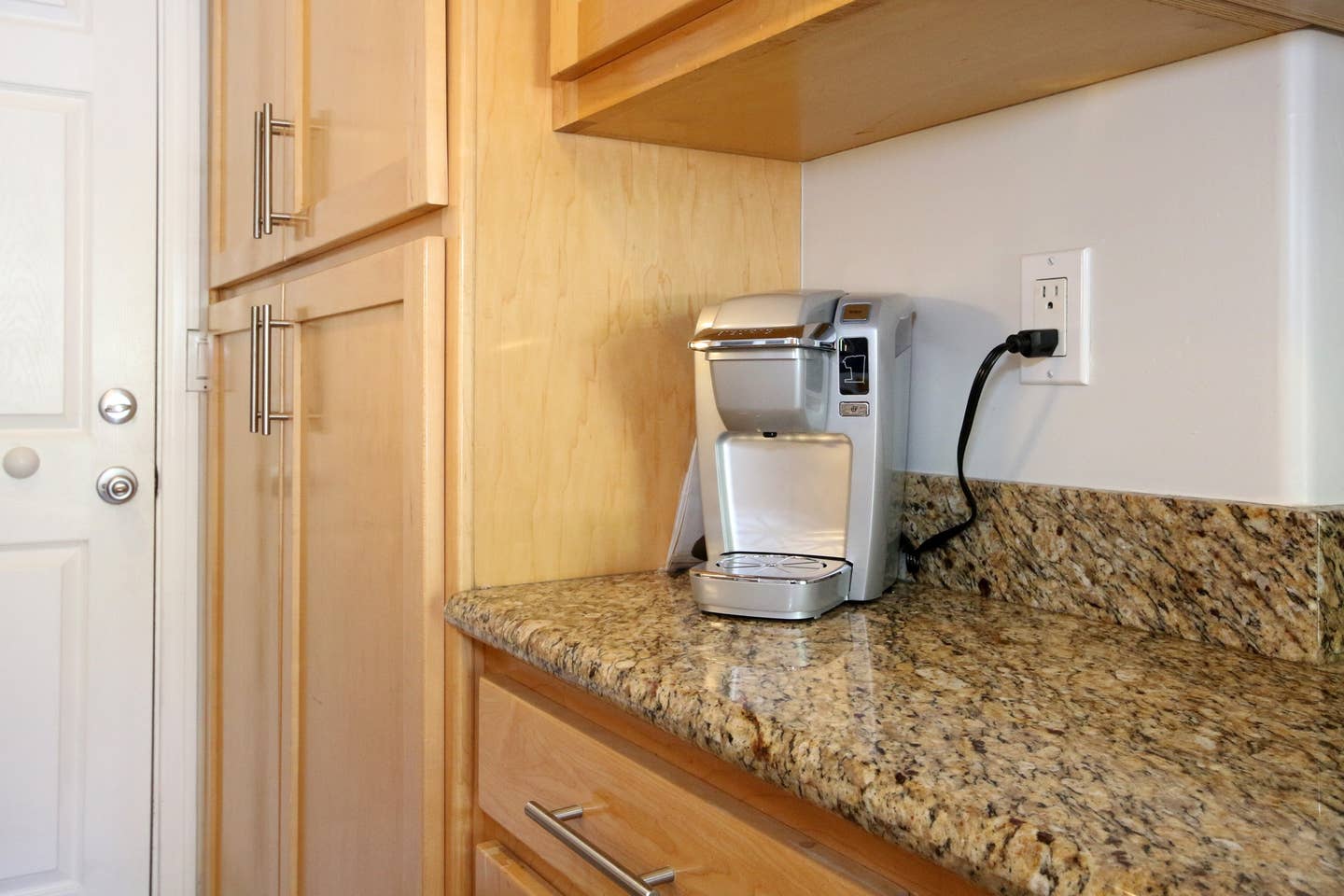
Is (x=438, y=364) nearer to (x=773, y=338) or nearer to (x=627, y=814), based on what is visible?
(x=773, y=338)

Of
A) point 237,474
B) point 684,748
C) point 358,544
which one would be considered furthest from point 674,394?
point 237,474

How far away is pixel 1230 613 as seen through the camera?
2.68ft

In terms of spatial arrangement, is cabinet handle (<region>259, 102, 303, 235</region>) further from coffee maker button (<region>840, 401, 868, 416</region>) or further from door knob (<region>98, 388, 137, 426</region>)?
coffee maker button (<region>840, 401, 868, 416</region>)

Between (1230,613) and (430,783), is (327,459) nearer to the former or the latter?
(430,783)

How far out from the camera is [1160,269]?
0.88 metres

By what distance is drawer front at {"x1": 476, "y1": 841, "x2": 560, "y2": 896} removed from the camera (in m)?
0.90

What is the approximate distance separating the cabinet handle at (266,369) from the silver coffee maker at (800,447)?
0.68 m

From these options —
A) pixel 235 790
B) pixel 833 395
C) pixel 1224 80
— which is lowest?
pixel 235 790

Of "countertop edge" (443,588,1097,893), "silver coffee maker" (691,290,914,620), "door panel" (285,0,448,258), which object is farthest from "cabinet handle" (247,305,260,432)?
"countertop edge" (443,588,1097,893)

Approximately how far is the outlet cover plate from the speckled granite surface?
10cm

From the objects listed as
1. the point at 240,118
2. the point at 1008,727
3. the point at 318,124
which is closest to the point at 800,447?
the point at 1008,727

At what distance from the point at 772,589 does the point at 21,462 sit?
1.40 m

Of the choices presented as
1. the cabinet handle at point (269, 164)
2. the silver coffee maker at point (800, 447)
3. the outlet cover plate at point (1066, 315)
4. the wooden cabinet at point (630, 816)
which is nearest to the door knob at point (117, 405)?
the cabinet handle at point (269, 164)

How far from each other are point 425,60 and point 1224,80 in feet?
2.30
